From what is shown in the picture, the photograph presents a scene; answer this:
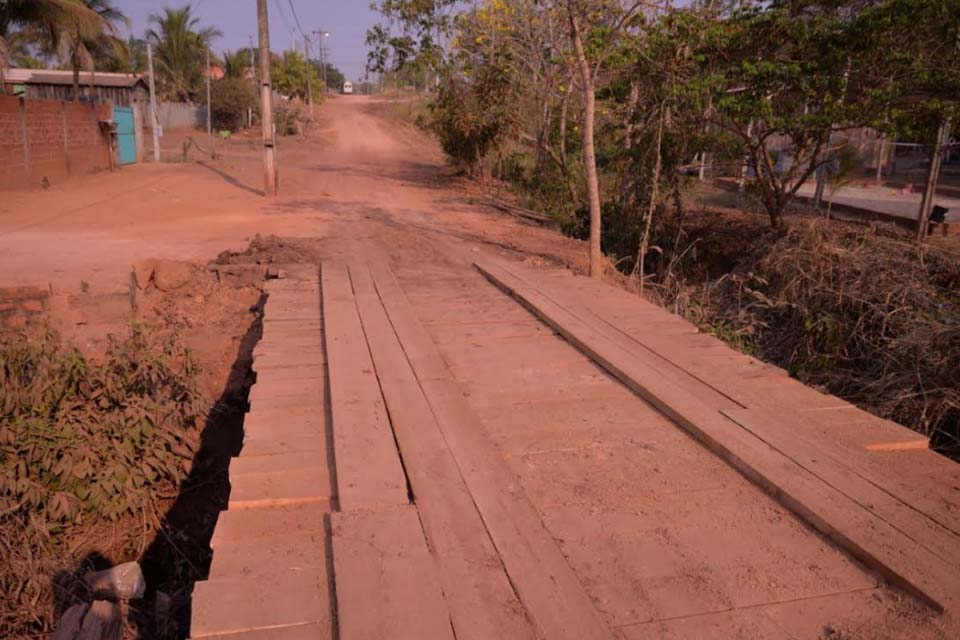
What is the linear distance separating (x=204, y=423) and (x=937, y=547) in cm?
423

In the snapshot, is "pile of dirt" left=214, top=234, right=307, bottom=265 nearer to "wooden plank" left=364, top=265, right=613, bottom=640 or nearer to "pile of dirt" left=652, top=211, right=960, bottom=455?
"wooden plank" left=364, top=265, right=613, bottom=640

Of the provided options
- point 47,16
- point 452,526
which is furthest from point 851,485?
point 47,16

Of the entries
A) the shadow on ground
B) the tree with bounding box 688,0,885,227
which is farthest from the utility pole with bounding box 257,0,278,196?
the shadow on ground

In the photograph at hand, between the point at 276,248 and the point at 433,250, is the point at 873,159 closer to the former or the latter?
the point at 433,250

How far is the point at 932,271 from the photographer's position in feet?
22.7

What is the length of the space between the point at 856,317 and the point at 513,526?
5168 millimetres

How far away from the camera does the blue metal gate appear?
20031 millimetres

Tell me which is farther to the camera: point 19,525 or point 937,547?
point 19,525

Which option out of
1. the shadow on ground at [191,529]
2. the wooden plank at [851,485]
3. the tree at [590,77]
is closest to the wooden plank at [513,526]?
the wooden plank at [851,485]

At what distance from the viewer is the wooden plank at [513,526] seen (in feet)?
7.04

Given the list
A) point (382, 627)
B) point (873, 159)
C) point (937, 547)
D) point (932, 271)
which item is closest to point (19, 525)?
point (382, 627)

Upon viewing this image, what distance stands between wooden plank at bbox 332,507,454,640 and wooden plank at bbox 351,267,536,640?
0.18 feet

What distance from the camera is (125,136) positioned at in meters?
20.5

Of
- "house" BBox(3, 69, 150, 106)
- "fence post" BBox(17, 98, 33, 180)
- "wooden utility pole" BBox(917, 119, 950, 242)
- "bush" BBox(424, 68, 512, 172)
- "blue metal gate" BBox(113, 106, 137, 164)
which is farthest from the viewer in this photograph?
"house" BBox(3, 69, 150, 106)
